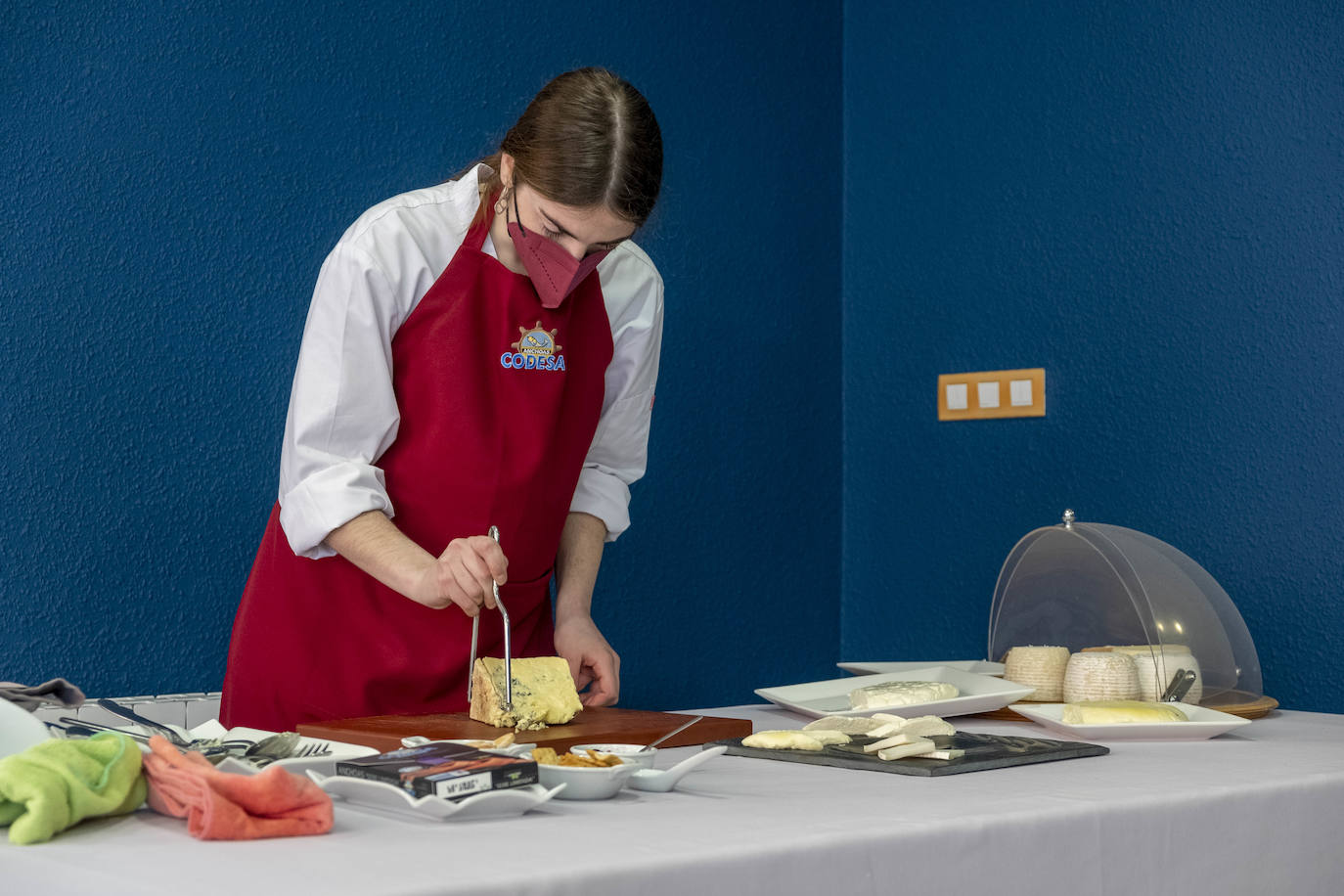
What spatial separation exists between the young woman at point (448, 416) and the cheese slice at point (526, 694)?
0.26 ft

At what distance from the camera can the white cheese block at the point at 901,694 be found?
4.87 feet

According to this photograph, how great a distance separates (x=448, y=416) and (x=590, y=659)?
370mm

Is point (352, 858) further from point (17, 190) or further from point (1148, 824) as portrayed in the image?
point (17, 190)

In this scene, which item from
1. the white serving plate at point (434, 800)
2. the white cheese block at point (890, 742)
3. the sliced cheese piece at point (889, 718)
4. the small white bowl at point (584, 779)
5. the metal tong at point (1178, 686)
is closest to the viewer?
the white serving plate at point (434, 800)

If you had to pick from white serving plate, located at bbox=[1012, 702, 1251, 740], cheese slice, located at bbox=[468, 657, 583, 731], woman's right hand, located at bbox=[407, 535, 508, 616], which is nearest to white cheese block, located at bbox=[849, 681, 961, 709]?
white serving plate, located at bbox=[1012, 702, 1251, 740]

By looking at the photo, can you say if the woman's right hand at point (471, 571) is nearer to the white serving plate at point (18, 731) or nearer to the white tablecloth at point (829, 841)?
the white tablecloth at point (829, 841)

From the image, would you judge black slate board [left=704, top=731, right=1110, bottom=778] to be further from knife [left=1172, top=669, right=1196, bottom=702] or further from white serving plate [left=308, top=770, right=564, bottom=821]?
knife [left=1172, top=669, right=1196, bottom=702]

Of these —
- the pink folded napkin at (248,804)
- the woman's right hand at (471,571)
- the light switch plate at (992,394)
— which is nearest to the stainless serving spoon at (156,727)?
the pink folded napkin at (248,804)

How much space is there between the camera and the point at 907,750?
1.12m


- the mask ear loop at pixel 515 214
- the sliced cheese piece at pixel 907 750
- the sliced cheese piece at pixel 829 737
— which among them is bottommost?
the sliced cheese piece at pixel 829 737

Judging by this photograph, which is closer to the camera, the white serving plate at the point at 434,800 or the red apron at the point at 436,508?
the white serving plate at the point at 434,800

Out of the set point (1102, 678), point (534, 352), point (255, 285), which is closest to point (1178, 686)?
point (1102, 678)

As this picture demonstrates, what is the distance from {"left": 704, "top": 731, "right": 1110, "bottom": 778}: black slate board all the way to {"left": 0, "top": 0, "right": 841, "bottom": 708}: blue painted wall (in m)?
1.10

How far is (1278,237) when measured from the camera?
2078mm
